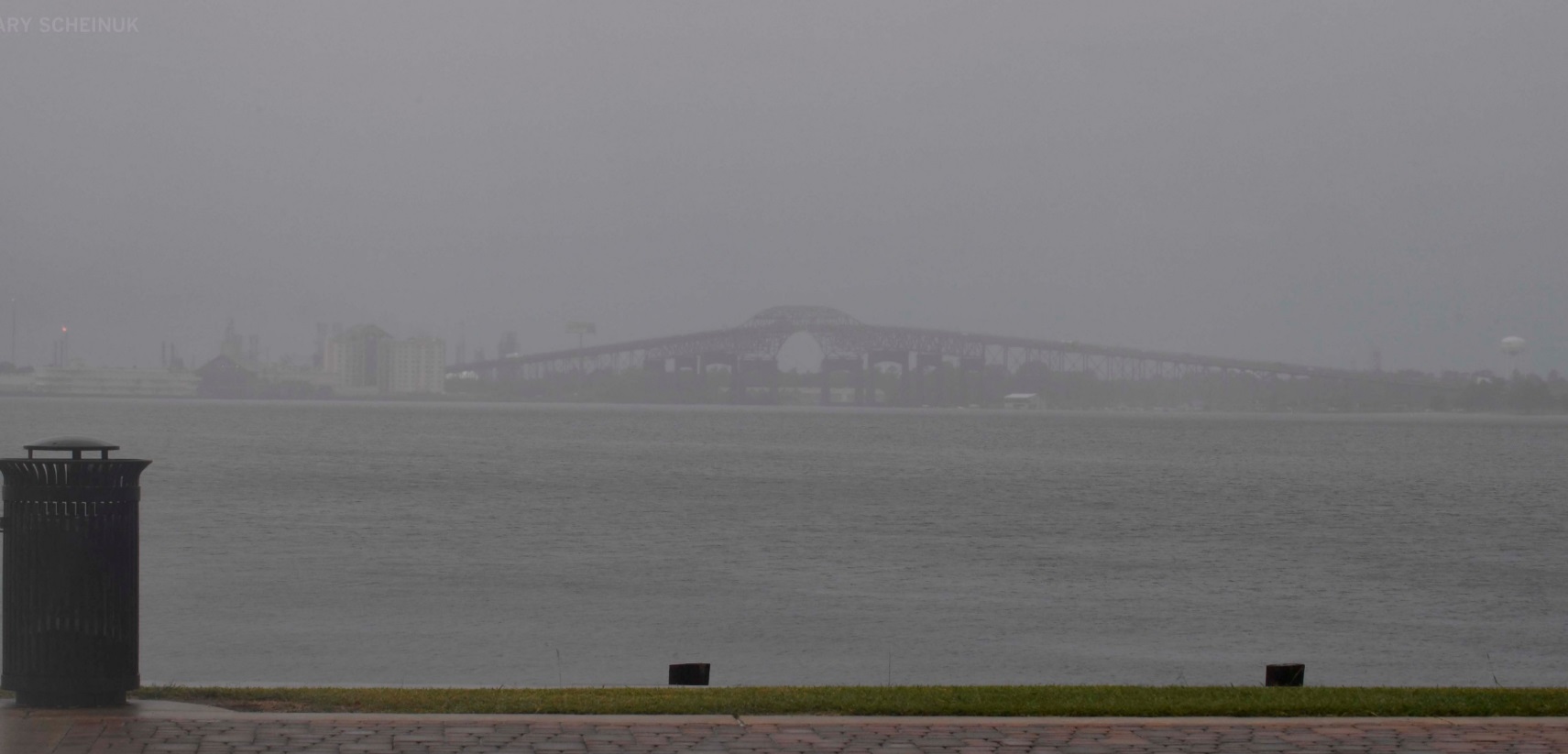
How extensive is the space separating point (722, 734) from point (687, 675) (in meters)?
2.26

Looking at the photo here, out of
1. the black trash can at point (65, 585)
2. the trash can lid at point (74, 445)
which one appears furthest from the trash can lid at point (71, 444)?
the black trash can at point (65, 585)

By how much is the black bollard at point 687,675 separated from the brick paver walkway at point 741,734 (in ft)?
5.95

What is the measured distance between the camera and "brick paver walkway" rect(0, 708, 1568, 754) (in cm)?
542

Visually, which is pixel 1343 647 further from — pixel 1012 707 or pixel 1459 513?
pixel 1459 513

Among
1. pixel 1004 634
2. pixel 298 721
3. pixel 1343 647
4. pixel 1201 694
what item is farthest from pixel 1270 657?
pixel 298 721

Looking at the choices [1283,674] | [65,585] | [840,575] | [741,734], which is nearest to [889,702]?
[741,734]

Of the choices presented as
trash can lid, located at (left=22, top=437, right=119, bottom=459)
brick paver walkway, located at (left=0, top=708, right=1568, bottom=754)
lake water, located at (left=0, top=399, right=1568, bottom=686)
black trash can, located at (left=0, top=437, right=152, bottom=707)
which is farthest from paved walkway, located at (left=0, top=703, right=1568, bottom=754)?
lake water, located at (left=0, top=399, right=1568, bottom=686)

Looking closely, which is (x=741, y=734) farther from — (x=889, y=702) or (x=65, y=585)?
(x=65, y=585)

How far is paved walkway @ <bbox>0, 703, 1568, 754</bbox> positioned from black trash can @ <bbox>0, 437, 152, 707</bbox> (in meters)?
0.16

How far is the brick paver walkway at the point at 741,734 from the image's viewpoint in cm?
542

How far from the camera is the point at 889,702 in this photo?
21.7 ft

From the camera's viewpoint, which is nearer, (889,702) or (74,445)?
(74,445)

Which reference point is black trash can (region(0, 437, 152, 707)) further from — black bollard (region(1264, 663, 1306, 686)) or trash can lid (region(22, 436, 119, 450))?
black bollard (region(1264, 663, 1306, 686))

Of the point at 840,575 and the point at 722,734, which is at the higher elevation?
the point at 722,734
